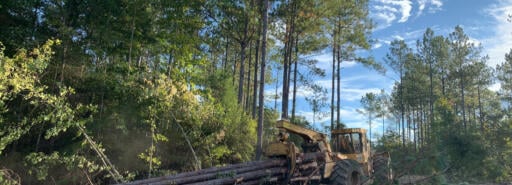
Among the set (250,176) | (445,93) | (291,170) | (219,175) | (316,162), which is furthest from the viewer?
(445,93)

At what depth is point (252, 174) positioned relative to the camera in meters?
7.38

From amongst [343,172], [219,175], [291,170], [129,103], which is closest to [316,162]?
[343,172]

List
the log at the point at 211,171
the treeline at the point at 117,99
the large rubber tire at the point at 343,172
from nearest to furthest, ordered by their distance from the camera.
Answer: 1. the log at the point at 211,171
2. the large rubber tire at the point at 343,172
3. the treeline at the point at 117,99

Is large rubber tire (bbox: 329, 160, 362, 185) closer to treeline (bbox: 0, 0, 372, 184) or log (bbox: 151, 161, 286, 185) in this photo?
log (bbox: 151, 161, 286, 185)

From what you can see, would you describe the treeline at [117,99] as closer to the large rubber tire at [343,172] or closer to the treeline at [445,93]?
the large rubber tire at [343,172]

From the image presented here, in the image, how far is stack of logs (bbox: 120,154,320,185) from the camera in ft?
21.5

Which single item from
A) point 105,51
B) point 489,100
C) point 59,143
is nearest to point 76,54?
point 105,51

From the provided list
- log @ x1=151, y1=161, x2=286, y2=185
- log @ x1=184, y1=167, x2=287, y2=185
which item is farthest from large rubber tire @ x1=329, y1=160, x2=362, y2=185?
log @ x1=151, y1=161, x2=286, y2=185

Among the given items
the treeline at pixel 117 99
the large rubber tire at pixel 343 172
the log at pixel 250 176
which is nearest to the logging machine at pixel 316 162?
the large rubber tire at pixel 343 172

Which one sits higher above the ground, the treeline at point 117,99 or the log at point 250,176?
the treeline at point 117,99

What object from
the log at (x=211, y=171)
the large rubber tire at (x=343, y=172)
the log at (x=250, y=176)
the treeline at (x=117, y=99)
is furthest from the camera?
the treeline at (x=117, y=99)

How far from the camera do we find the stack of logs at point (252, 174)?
6.55 m

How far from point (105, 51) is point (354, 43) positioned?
15721mm

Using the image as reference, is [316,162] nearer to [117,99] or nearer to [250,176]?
[250,176]
